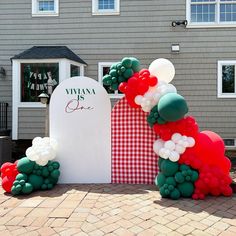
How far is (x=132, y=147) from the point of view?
18.0ft

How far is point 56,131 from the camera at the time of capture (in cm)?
556

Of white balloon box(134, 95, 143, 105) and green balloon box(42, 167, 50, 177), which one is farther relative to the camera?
green balloon box(42, 167, 50, 177)

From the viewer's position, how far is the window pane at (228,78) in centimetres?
892

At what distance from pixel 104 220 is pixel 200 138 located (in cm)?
212

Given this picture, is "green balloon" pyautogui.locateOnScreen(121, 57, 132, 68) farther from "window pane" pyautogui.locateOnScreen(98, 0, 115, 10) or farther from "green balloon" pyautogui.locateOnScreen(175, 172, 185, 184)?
"window pane" pyautogui.locateOnScreen(98, 0, 115, 10)

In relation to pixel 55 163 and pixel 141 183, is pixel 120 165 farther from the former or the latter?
pixel 55 163

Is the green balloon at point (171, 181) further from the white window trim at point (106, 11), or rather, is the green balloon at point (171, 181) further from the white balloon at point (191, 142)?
the white window trim at point (106, 11)

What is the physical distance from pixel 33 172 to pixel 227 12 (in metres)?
7.24

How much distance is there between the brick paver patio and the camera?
358cm

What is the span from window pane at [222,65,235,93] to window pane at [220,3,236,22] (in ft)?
4.63

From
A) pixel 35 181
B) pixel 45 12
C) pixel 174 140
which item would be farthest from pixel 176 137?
pixel 45 12

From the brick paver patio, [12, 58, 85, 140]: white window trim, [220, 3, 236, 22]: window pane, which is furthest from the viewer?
[220, 3, 236, 22]: window pane

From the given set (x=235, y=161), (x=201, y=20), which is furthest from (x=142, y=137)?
(x=201, y=20)

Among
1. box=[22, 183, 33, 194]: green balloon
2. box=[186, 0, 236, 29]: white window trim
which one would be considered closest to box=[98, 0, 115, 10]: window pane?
box=[186, 0, 236, 29]: white window trim
